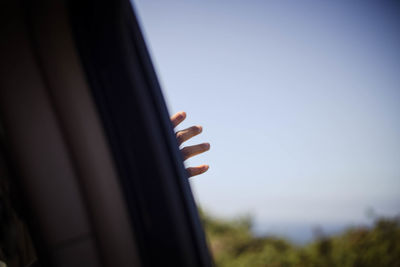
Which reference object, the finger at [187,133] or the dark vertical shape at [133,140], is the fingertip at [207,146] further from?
the dark vertical shape at [133,140]

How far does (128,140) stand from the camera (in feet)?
3.48

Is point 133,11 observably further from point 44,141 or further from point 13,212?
point 13,212

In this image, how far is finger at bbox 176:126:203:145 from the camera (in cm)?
167

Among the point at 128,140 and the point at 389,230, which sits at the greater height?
the point at 128,140

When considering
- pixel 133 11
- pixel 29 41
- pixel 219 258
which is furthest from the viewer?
pixel 219 258

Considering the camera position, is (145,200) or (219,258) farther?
(219,258)

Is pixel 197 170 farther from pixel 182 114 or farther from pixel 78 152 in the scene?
pixel 78 152

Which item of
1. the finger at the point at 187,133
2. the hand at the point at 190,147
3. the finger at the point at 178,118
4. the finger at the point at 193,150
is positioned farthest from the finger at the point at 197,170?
the finger at the point at 178,118

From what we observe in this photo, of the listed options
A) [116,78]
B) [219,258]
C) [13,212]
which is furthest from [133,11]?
[219,258]

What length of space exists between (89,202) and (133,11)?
1.11 metres

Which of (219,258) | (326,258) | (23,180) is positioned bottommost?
(326,258)

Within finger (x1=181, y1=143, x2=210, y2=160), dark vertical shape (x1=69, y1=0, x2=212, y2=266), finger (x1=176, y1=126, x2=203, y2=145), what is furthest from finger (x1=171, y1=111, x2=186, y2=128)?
dark vertical shape (x1=69, y1=0, x2=212, y2=266)

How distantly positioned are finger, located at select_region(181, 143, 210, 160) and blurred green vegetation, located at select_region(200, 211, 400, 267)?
16.0m

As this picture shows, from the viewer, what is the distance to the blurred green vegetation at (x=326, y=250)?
16938 millimetres
